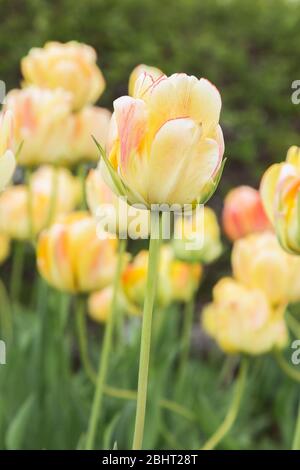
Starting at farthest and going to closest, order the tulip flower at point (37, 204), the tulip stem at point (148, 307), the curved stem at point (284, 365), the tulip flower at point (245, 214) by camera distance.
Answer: the tulip flower at point (37, 204), the tulip flower at point (245, 214), the curved stem at point (284, 365), the tulip stem at point (148, 307)

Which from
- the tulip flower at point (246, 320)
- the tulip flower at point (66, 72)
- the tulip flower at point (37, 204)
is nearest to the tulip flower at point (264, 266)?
the tulip flower at point (246, 320)

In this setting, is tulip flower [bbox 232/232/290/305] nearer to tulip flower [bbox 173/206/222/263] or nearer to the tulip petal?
tulip flower [bbox 173/206/222/263]

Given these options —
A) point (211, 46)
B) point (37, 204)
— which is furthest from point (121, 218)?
point (211, 46)

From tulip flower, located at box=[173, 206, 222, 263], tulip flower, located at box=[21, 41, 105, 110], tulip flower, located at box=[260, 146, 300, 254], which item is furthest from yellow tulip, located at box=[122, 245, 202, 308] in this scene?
tulip flower, located at box=[260, 146, 300, 254]

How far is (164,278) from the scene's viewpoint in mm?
1289

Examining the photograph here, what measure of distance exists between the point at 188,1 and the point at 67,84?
6.91 feet

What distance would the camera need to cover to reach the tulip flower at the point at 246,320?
108 cm

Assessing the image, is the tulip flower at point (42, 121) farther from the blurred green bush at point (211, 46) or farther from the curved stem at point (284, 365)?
the blurred green bush at point (211, 46)

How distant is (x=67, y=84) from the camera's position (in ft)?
4.04

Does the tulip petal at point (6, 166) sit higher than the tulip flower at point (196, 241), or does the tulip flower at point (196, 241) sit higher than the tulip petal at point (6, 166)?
the tulip flower at point (196, 241)

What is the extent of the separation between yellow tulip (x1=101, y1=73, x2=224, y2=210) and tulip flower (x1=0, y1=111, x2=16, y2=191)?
7 cm

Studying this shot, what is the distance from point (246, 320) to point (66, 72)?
1.51 feet

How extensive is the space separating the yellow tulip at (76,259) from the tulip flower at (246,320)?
17cm

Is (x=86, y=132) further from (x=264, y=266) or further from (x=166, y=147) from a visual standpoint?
(x=166, y=147)
